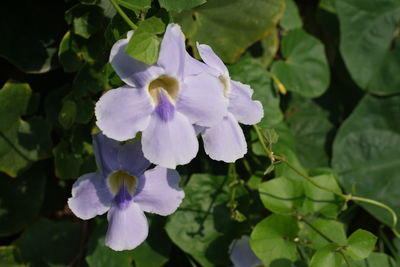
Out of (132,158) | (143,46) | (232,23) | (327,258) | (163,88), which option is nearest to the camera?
(143,46)

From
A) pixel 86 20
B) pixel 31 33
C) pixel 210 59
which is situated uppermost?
pixel 210 59

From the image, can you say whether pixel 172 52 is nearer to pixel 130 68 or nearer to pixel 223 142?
pixel 130 68

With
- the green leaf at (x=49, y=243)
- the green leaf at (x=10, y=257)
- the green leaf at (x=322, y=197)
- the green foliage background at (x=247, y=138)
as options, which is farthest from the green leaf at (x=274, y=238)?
the green leaf at (x=10, y=257)

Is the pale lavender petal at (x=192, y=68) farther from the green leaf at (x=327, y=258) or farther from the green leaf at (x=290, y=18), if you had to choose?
the green leaf at (x=290, y=18)

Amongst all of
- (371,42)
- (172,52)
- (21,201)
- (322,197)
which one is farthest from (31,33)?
(371,42)

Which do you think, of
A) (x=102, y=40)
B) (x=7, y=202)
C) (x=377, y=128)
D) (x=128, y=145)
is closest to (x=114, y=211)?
(x=128, y=145)

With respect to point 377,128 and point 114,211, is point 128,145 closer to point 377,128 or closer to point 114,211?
point 114,211
